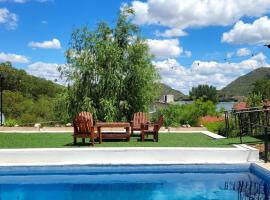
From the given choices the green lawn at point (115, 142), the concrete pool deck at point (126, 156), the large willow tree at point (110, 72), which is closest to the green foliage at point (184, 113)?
the large willow tree at point (110, 72)

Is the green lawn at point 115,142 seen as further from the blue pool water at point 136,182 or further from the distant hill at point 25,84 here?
the distant hill at point 25,84

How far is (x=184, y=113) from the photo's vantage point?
1140 inches

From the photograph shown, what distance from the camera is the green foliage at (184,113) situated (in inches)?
813

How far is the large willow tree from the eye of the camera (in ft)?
61.5

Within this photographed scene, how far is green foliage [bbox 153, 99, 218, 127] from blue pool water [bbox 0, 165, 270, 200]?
947cm

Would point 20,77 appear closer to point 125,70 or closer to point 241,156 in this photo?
point 125,70

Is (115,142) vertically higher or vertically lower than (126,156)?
higher

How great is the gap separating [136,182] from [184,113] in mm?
19935

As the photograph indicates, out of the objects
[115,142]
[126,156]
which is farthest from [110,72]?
[126,156]

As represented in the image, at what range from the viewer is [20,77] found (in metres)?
54.2

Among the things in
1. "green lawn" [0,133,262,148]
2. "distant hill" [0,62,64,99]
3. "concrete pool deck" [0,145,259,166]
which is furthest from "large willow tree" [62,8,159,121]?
"distant hill" [0,62,64,99]

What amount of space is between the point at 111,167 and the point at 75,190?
5.42 feet

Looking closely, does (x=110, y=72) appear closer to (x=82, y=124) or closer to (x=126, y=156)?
(x=82, y=124)

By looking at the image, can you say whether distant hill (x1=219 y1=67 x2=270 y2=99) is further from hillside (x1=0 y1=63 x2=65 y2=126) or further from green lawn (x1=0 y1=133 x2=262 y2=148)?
green lawn (x1=0 y1=133 x2=262 y2=148)
